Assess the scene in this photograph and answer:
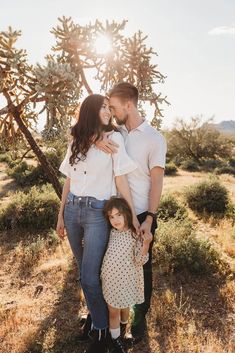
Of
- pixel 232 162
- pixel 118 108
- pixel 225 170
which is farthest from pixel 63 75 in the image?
pixel 232 162

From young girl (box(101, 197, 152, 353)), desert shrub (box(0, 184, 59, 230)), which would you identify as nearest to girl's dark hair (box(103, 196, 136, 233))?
young girl (box(101, 197, 152, 353))

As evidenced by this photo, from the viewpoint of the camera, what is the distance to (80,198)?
3557 millimetres

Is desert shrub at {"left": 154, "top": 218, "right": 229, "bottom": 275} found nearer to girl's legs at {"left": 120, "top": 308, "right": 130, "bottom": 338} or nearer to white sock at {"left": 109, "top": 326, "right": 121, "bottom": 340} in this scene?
girl's legs at {"left": 120, "top": 308, "right": 130, "bottom": 338}

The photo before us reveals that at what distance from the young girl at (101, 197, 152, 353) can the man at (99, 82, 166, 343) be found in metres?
0.18

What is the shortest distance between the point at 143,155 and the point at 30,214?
19.9ft

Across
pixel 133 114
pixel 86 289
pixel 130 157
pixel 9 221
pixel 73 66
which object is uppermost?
pixel 73 66

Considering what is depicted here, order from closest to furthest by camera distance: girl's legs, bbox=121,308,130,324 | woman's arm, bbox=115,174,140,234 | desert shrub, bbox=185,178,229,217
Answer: woman's arm, bbox=115,174,140,234
girl's legs, bbox=121,308,130,324
desert shrub, bbox=185,178,229,217

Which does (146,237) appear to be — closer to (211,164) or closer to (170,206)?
(170,206)

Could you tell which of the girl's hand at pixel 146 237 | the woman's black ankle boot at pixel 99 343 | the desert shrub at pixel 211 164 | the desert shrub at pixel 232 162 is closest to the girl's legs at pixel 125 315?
the woman's black ankle boot at pixel 99 343

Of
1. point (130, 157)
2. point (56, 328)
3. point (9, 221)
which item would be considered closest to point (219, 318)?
point (56, 328)

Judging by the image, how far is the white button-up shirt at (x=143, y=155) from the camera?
12.2 ft

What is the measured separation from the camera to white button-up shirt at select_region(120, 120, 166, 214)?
12.2 feet

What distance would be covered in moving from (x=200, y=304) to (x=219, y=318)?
42 cm

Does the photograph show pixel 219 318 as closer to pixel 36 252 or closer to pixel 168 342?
pixel 168 342
